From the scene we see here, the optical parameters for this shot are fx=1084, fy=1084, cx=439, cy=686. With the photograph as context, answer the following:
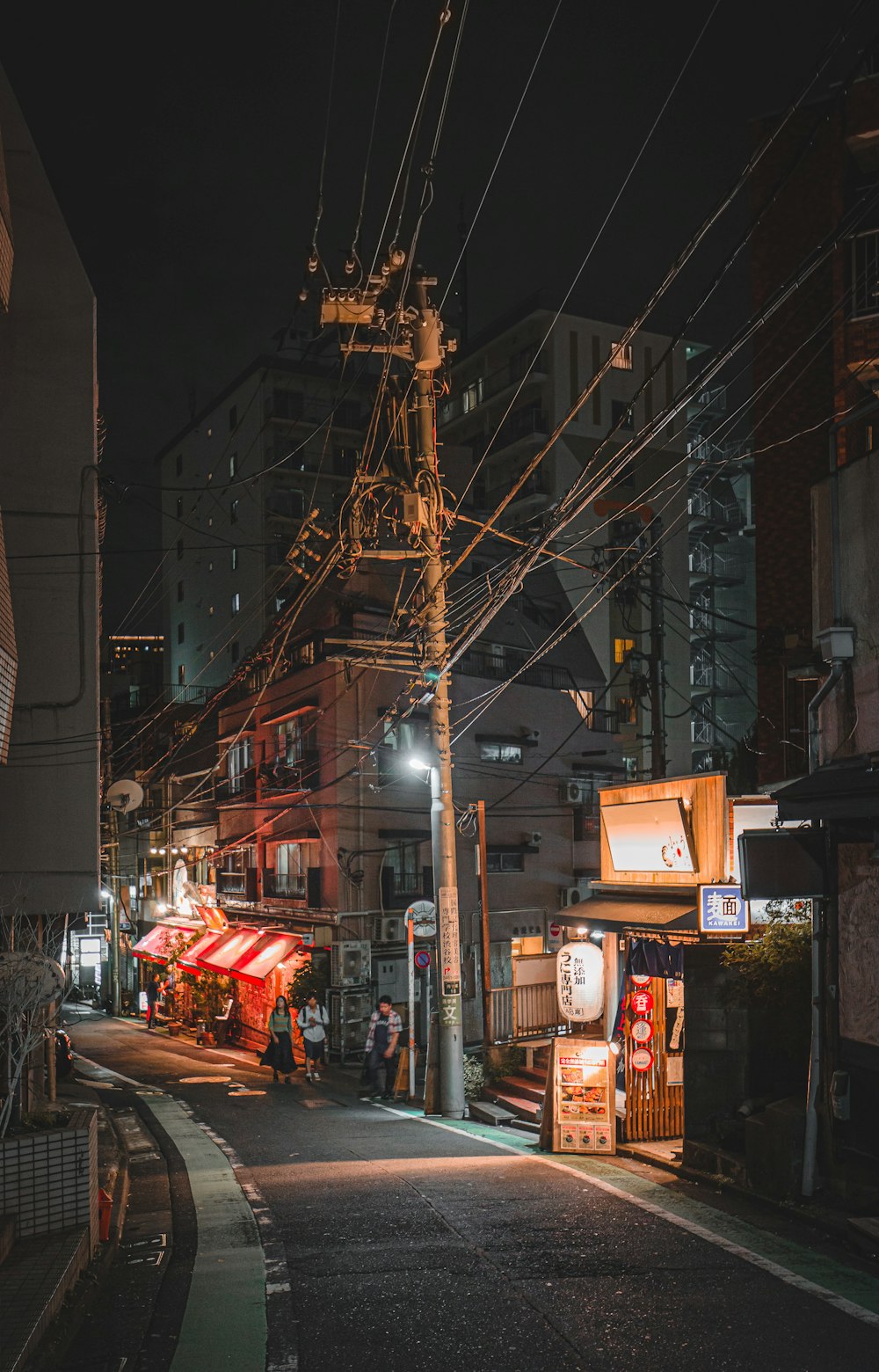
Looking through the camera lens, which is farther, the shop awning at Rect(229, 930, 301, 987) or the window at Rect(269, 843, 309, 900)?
the window at Rect(269, 843, 309, 900)

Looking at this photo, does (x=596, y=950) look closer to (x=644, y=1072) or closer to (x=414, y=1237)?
(x=644, y=1072)

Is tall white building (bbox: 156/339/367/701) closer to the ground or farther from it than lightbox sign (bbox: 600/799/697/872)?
farther from it

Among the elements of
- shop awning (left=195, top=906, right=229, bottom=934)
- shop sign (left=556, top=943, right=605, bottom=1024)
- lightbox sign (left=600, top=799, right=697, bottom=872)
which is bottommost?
shop awning (left=195, top=906, right=229, bottom=934)

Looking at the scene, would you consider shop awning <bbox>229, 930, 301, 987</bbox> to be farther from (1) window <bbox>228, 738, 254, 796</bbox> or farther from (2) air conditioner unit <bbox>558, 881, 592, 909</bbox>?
(2) air conditioner unit <bbox>558, 881, 592, 909</bbox>

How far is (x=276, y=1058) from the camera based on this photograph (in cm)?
2559

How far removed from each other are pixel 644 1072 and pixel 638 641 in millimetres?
36794

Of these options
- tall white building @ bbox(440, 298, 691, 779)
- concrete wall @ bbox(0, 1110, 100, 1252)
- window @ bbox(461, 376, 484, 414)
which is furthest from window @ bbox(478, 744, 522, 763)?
window @ bbox(461, 376, 484, 414)

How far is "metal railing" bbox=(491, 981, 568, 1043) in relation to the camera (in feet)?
86.3

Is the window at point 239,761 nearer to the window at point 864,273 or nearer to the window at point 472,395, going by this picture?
the window at point 864,273

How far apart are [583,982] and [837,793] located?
817 centimetres

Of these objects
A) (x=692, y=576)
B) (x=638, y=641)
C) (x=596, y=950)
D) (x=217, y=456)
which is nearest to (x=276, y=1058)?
(x=596, y=950)

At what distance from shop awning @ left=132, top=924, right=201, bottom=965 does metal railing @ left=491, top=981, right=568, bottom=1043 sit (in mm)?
18144

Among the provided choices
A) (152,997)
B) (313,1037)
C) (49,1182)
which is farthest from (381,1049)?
(152,997)

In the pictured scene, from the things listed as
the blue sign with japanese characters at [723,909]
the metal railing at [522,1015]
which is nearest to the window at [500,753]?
the metal railing at [522,1015]
